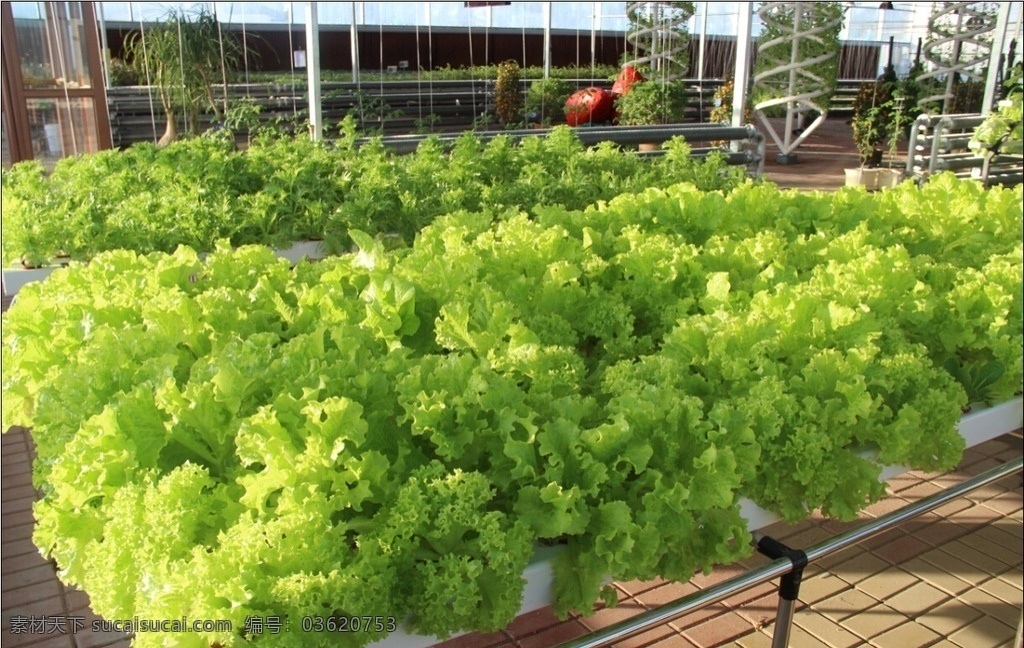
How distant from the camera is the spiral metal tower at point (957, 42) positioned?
590 inches

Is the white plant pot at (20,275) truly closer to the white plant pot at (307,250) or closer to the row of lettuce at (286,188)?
the row of lettuce at (286,188)

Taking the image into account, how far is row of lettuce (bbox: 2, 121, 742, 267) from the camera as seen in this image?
169 inches

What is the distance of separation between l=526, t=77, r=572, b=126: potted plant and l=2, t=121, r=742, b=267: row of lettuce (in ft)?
12.8

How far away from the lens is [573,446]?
6.01ft

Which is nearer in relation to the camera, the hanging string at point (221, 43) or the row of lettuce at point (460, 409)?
the row of lettuce at point (460, 409)

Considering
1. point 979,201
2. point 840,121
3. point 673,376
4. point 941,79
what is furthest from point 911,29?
point 673,376

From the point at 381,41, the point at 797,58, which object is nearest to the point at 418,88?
the point at 381,41

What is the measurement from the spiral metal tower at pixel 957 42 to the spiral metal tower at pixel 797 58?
6.34 feet

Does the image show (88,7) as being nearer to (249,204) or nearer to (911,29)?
(249,204)

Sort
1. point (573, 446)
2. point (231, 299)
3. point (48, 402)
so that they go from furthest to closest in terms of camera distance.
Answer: point (231, 299) < point (48, 402) < point (573, 446)

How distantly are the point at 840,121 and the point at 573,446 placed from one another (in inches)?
980

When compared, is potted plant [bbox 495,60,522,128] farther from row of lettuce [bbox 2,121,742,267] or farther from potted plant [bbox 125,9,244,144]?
row of lettuce [bbox 2,121,742,267]

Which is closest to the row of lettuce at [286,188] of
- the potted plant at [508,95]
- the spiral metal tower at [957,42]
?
the potted plant at [508,95]

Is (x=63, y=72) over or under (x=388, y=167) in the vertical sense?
over
